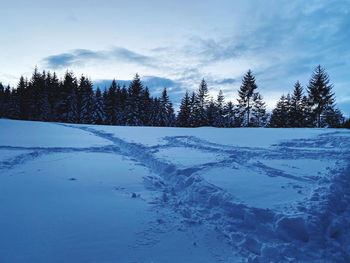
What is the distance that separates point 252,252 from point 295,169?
3.76m

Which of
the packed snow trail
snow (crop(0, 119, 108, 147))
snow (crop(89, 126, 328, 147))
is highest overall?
snow (crop(89, 126, 328, 147))

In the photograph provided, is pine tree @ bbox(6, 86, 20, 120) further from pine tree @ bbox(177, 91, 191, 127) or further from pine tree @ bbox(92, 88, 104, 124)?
pine tree @ bbox(177, 91, 191, 127)

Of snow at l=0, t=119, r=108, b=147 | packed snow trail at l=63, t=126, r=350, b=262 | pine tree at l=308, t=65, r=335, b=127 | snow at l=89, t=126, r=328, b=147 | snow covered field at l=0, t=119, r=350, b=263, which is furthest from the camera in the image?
pine tree at l=308, t=65, r=335, b=127

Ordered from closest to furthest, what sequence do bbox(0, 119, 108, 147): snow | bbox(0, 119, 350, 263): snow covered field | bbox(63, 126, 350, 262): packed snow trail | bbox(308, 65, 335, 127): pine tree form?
1. bbox(0, 119, 350, 263): snow covered field
2. bbox(63, 126, 350, 262): packed snow trail
3. bbox(0, 119, 108, 147): snow
4. bbox(308, 65, 335, 127): pine tree

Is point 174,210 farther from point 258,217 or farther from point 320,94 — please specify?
point 320,94

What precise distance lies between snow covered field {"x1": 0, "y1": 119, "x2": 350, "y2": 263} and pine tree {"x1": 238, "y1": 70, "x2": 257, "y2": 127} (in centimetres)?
3125

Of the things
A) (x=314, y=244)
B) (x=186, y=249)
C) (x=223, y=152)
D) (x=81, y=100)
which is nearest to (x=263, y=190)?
(x=314, y=244)

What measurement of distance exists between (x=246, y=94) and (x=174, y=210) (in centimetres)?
3573

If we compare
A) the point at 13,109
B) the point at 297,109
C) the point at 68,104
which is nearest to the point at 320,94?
the point at 297,109

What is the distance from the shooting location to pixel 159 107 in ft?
132

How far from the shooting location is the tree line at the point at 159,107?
30.7m

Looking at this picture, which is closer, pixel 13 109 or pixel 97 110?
pixel 97 110

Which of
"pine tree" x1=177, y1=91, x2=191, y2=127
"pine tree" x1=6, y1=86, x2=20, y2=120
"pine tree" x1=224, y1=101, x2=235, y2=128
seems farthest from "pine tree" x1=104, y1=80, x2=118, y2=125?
"pine tree" x1=224, y1=101, x2=235, y2=128

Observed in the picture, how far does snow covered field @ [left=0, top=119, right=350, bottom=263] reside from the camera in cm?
243
